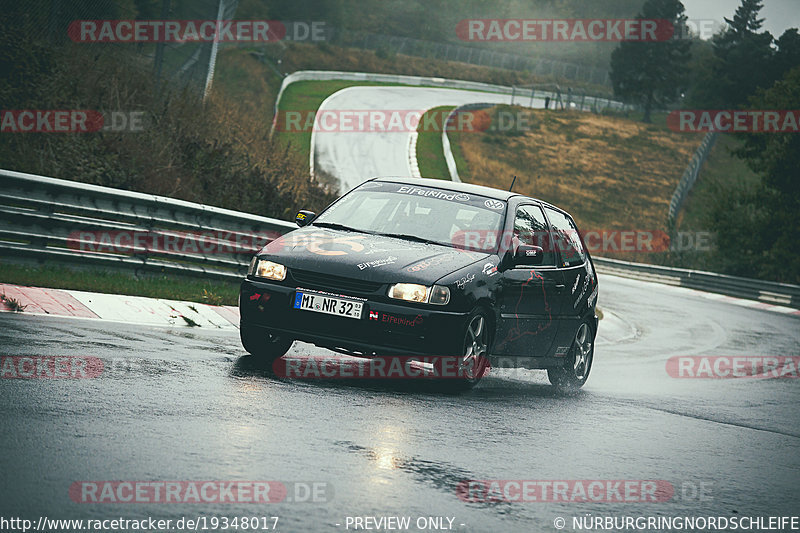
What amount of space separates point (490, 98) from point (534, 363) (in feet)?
227

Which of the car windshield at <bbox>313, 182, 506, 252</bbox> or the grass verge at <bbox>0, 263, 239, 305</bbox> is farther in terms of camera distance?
the grass verge at <bbox>0, 263, 239, 305</bbox>

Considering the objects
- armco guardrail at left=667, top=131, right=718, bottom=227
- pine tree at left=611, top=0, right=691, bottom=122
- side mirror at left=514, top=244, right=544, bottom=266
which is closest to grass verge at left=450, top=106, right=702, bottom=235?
armco guardrail at left=667, top=131, right=718, bottom=227

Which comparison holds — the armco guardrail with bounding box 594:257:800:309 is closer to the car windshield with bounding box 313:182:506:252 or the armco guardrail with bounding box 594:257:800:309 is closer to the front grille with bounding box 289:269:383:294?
the car windshield with bounding box 313:182:506:252

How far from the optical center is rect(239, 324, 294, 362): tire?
26.8 ft

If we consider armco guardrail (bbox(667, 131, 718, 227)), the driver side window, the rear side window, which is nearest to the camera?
the driver side window

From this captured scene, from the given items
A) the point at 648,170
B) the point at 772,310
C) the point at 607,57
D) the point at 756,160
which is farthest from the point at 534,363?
the point at 607,57

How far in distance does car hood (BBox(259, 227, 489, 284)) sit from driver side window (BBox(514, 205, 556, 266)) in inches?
34.5

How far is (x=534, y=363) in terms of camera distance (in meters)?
9.27

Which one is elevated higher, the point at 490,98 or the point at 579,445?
the point at 490,98

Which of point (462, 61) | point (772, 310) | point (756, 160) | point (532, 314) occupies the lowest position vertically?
point (772, 310)

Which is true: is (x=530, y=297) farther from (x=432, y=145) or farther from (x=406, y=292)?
(x=432, y=145)

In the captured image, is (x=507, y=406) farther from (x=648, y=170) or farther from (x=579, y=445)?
(x=648, y=170)

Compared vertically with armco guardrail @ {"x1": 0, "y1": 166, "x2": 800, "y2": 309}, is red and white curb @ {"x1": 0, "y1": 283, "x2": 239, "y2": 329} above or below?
below

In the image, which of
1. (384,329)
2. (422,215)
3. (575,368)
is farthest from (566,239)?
(384,329)
